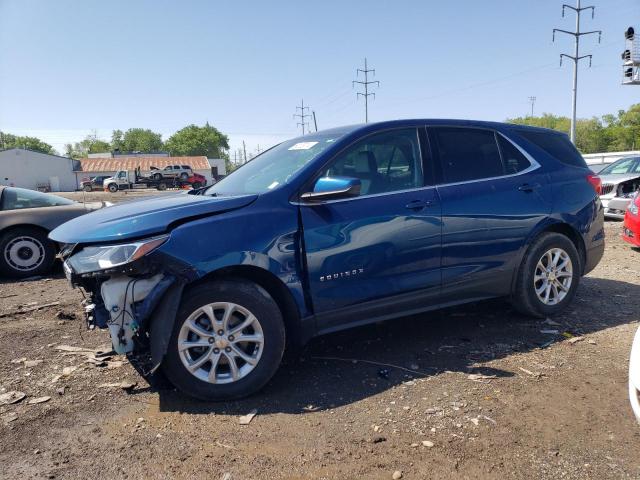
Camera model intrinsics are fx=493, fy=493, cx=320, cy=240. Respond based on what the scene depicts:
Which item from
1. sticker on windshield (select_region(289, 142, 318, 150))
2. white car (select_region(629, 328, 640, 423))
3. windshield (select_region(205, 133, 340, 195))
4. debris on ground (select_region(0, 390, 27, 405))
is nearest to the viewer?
white car (select_region(629, 328, 640, 423))

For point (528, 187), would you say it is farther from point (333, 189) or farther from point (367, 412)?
point (367, 412)

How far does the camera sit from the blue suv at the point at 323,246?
3.12 meters

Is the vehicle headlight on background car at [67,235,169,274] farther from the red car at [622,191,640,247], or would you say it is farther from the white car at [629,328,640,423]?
the red car at [622,191,640,247]

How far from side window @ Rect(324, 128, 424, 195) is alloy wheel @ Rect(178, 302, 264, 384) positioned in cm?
124

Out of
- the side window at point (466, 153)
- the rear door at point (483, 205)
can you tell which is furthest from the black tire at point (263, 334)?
the side window at point (466, 153)

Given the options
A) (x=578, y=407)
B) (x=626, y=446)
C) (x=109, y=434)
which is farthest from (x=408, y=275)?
(x=109, y=434)

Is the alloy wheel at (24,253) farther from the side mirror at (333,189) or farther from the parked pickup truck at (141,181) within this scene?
the parked pickup truck at (141,181)

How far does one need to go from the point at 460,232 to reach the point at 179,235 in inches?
87.7

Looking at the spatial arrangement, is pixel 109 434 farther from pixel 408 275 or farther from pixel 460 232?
pixel 460 232

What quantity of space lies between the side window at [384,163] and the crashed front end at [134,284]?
1.34 meters

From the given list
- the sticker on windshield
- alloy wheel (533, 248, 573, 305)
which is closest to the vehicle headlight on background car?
the sticker on windshield

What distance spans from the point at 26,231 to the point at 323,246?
555 centimetres

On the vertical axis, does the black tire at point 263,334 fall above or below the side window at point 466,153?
below

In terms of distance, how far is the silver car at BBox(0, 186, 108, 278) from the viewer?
6977 mm
